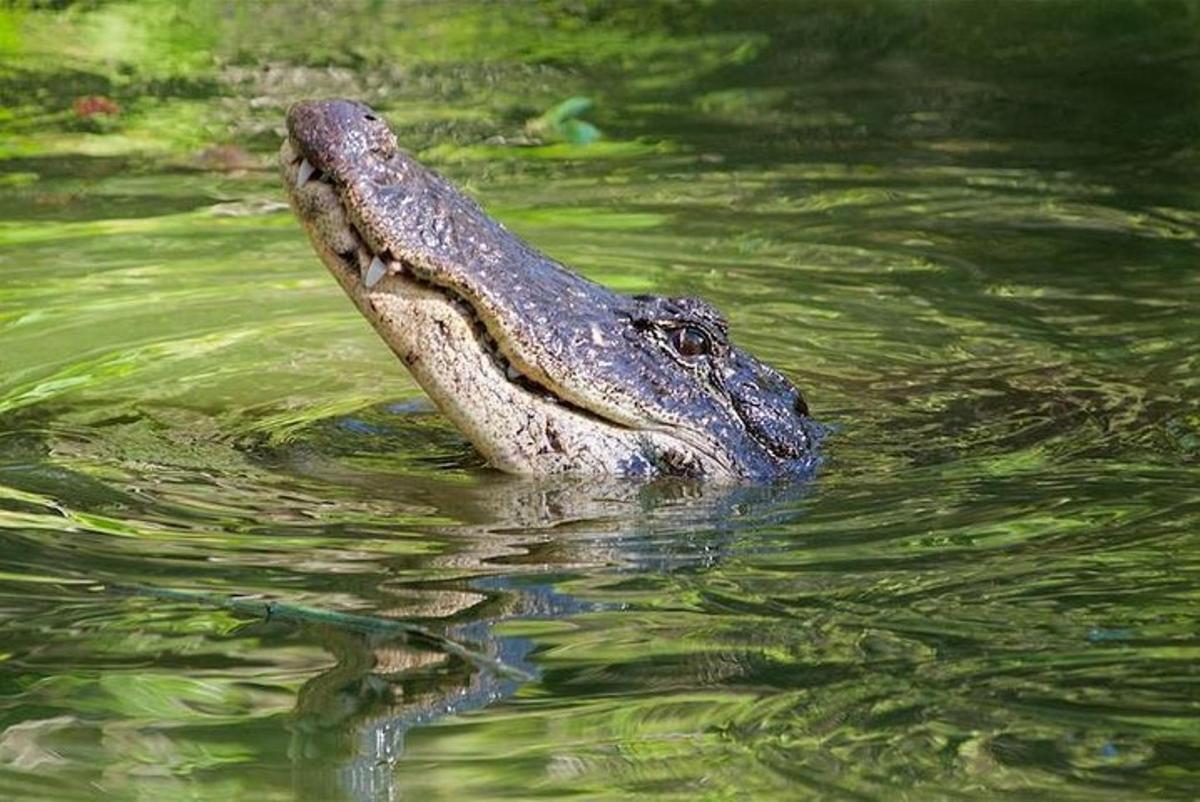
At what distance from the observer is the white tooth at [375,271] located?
5871 mm

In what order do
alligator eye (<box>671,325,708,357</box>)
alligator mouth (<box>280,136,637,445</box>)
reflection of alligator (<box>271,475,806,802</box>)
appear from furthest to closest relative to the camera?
alligator eye (<box>671,325,708,357</box>) < alligator mouth (<box>280,136,637,445</box>) < reflection of alligator (<box>271,475,806,802</box>)

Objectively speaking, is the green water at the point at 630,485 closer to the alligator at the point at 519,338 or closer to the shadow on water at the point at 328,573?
the shadow on water at the point at 328,573

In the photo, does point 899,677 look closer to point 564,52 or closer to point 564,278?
point 564,278

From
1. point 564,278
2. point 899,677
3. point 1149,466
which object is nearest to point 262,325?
point 564,278

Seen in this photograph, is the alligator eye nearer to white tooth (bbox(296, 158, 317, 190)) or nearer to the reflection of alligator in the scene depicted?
the reflection of alligator

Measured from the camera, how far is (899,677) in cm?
455

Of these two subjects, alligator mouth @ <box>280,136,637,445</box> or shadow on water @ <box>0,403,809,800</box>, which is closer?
shadow on water @ <box>0,403,809,800</box>

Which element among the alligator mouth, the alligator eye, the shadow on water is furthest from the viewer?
the alligator eye

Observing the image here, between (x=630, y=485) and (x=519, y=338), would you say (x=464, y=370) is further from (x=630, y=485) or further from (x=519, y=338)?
(x=630, y=485)

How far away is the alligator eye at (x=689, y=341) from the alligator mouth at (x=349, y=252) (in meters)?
0.59

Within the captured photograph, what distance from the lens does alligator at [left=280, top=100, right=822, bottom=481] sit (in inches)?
230

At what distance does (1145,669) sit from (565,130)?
773cm

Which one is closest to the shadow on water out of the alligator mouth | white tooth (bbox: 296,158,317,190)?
the alligator mouth

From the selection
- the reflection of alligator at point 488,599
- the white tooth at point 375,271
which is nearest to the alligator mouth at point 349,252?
the white tooth at point 375,271
